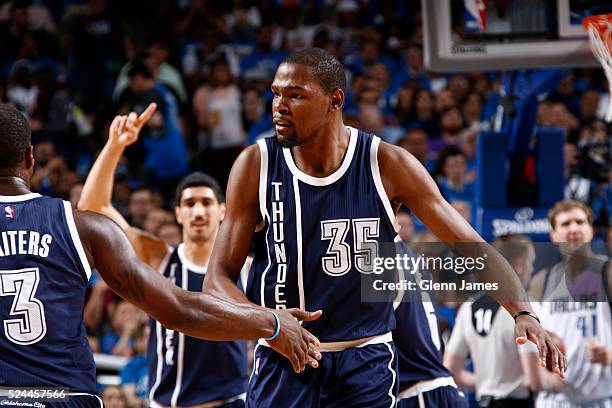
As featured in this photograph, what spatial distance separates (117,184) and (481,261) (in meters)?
6.71

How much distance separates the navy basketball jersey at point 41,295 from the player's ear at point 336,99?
1.39 meters

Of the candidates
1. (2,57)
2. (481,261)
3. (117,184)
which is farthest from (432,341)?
(2,57)

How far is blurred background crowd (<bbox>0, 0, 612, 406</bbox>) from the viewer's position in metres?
10.1

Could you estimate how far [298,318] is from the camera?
13.1 feet

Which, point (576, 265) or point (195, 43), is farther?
point (195, 43)

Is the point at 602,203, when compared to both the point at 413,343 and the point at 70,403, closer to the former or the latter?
the point at 413,343

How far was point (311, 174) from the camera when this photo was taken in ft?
14.7

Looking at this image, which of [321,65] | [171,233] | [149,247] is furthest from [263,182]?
[171,233]

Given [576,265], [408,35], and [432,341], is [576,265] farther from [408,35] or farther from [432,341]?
[408,35]

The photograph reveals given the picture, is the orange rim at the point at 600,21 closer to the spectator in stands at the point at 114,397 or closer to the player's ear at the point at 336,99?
the player's ear at the point at 336,99

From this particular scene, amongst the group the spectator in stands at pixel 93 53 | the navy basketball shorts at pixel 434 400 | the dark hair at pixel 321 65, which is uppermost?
the spectator in stands at pixel 93 53

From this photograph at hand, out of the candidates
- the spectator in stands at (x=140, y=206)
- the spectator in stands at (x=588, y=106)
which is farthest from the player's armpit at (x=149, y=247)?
the spectator in stands at (x=588, y=106)

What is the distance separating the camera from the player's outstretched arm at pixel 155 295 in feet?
11.9

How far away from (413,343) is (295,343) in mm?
1602
